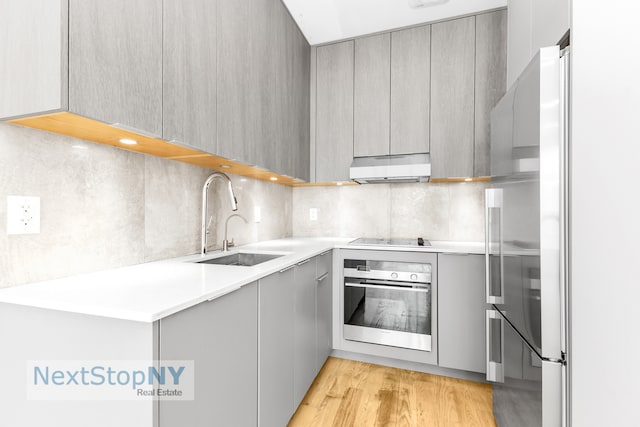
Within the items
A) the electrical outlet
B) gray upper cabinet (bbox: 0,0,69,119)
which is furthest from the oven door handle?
gray upper cabinet (bbox: 0,0,69,119)

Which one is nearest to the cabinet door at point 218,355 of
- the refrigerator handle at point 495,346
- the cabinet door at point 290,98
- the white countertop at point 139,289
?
the white countertop at point 139,289

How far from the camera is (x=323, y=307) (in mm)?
1979

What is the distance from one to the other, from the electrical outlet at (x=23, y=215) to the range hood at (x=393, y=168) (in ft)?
6.00

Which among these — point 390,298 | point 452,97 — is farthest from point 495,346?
point 452,97

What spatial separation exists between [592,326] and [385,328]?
135cm

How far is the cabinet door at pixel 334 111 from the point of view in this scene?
8.05 ft

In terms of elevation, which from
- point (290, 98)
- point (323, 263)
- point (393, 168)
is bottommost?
point (323, 263)

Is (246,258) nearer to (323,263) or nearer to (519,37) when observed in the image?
(323,263)

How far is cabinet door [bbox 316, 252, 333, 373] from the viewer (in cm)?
188

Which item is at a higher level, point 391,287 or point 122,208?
point 122,208

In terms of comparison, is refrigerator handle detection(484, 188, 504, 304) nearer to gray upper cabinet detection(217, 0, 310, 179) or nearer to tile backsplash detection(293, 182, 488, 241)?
tile backsplash detection(293, 182, 488, 241)

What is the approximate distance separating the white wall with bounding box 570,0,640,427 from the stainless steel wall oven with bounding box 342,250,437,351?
1059 mm

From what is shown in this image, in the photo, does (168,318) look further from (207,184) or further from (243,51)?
(243,51)

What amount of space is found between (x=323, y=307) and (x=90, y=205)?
56.9 inches
